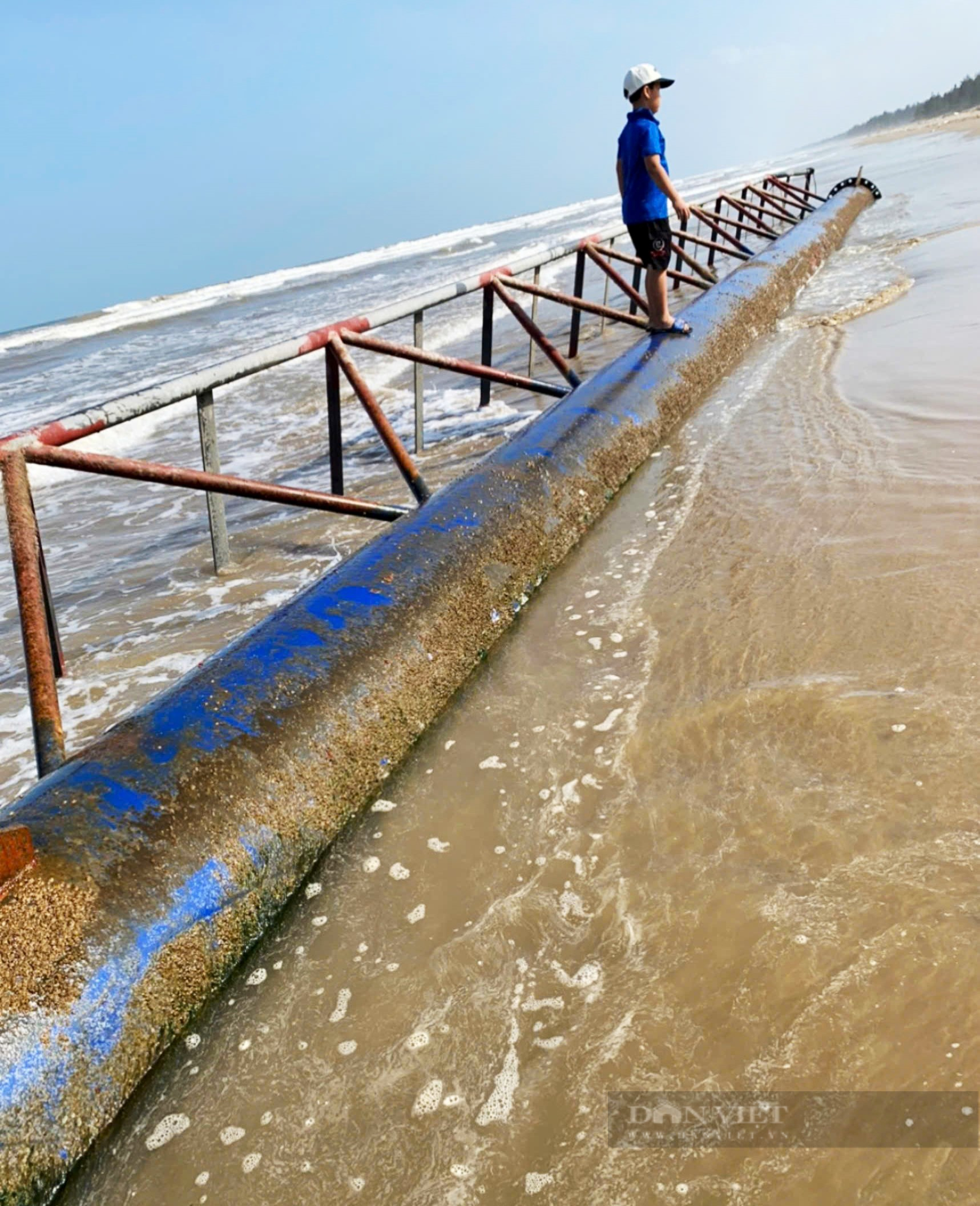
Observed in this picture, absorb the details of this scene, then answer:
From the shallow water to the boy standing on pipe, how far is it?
342 centimetres

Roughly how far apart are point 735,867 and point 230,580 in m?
3.08

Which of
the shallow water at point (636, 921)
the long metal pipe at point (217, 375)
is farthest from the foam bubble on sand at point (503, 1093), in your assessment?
the long metal pipe at point (217, 375)

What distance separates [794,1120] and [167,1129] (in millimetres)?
1141

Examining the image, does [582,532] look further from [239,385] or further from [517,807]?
[239,385]

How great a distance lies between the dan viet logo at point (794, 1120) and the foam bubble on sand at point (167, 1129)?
809 mm

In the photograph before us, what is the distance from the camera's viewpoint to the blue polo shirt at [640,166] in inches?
240

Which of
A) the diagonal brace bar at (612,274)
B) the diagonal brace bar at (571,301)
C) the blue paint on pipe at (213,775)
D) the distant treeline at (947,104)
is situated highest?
the distant treeline at (947,104)

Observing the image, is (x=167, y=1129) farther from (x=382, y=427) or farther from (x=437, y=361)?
(x=437, y=361)


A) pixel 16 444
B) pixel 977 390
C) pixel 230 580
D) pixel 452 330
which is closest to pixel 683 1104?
pixel 16 444

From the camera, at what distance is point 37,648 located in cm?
214

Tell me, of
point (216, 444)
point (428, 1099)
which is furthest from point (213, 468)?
point (428, 1099)

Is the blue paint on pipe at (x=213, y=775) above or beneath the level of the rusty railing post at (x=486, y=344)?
beneath

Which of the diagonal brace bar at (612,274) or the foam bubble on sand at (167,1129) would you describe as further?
the diagonal brace bar at (612,274)

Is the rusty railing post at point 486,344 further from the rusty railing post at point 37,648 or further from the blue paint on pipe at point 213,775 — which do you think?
the rusty railing post at point 37,648
